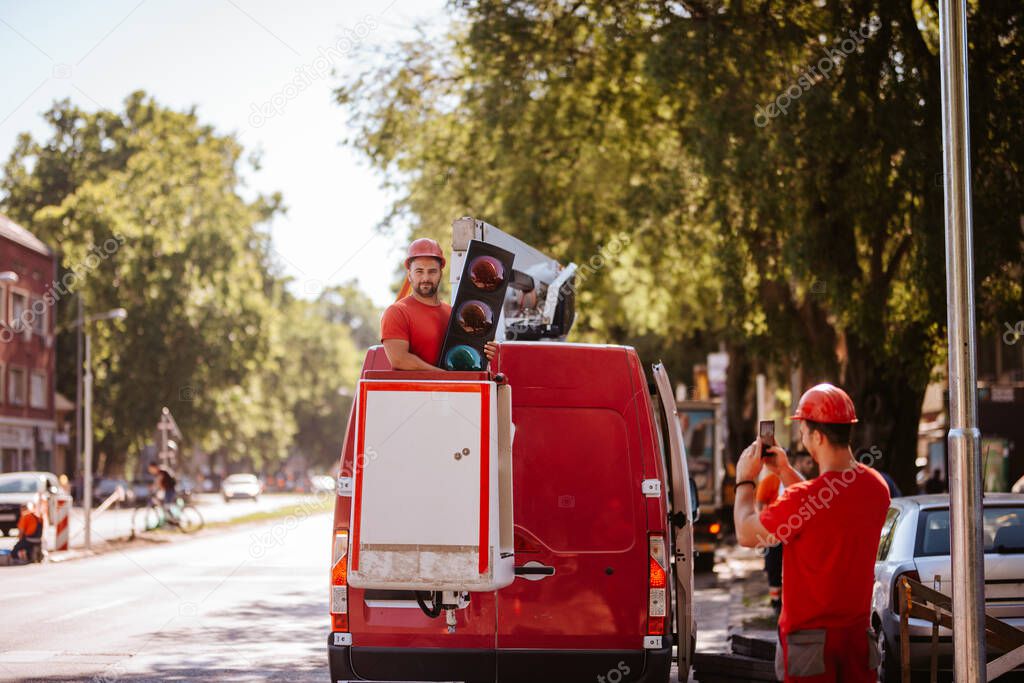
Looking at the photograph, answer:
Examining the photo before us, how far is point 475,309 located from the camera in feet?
22.1

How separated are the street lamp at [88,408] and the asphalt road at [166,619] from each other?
66.4 inches

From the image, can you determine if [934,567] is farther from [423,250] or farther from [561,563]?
[423,250]

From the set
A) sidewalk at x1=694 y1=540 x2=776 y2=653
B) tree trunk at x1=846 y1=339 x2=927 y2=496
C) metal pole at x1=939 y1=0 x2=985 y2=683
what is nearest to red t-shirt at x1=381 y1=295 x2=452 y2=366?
metal pole at x1=939 y1=0 x2=985 y2=683

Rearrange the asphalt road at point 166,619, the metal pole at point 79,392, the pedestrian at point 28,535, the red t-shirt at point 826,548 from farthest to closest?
the metal pole at point 79,392, the pedestrian at point 28,535, the asphalt road at point 166,619, the red t-shirt at point 826,548

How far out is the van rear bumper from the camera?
7.43 meters

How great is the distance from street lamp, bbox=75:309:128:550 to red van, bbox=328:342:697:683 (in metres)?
22.9

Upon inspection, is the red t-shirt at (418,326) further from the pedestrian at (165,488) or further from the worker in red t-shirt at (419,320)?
the pedestrian at (165,488)

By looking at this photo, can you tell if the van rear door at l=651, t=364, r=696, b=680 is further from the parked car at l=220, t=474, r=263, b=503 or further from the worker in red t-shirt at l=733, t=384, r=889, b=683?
the parked car at l=220, t=474, r=263, b=503

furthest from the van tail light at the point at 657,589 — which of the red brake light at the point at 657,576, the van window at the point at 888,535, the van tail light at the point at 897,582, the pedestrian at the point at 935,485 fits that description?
the pedestrian at the point at 935,485

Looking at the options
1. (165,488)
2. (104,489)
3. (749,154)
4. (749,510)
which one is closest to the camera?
(749,510)

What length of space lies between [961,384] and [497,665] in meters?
2.82

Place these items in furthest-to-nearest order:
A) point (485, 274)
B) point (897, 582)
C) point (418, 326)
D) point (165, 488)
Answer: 1. point (165, 488)
2. point (897, 582)
3. point (418, 326)
4. point (485, 274)

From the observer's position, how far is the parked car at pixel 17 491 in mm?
32312

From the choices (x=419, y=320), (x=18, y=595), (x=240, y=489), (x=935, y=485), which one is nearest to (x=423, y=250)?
(x=419, y=320)
